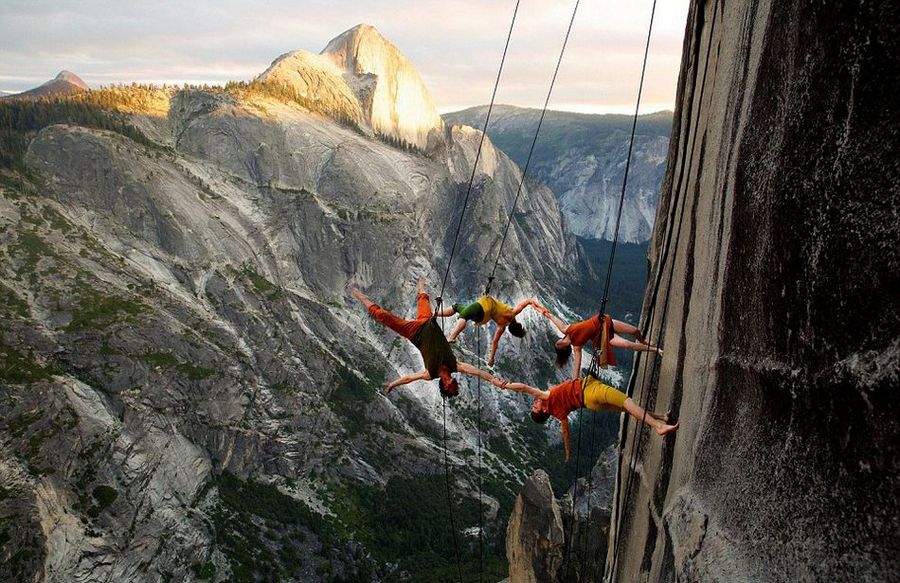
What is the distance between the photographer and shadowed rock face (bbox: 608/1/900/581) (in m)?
3.96

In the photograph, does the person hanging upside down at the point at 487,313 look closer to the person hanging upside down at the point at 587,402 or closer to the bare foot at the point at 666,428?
the person hanging upside down at the point at 587,402

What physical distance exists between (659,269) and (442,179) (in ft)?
348

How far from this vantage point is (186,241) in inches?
3029

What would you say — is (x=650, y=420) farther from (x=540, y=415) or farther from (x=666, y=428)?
(x=540, y=415)

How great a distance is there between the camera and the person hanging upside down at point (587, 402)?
8.35 m

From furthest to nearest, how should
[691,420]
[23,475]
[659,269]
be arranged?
[23,475]
[659,269]
[691,420]

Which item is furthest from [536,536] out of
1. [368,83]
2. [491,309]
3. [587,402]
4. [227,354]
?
[368,83]

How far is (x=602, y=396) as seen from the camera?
8.93 m

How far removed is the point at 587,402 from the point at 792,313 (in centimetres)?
459

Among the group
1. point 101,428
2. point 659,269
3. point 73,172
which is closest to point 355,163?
point 73,172

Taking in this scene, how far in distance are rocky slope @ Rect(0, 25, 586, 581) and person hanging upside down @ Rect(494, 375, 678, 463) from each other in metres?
44.7

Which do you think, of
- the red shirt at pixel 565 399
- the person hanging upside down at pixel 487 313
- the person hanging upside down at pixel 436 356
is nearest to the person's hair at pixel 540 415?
the red shirt at pixel 565 399

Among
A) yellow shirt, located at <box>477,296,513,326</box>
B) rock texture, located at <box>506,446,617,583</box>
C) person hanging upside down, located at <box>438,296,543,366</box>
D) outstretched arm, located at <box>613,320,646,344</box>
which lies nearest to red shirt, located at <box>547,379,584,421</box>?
outstretched arm, located at <box>613,320,646,344</box>

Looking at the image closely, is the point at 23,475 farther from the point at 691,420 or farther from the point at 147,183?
the point at 691,420
